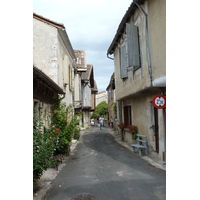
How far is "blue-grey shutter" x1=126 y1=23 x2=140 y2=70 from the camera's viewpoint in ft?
27.9

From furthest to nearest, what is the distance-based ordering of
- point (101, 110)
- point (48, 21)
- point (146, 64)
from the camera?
1. point (101, 110)
2. point (48, 21)
3. point (146, 64)

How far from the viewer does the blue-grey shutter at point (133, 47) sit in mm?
8508

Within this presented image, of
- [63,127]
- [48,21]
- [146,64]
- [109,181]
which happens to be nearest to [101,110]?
[48,21]

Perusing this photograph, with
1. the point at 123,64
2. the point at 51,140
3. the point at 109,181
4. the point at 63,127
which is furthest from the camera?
the point at 123,64

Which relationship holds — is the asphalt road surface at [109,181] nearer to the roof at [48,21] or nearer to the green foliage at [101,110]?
the roof at [48,21]

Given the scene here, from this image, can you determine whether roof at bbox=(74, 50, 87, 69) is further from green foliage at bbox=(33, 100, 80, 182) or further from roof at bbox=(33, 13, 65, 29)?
green foliage at bbox=(33, 100, 80, 182)

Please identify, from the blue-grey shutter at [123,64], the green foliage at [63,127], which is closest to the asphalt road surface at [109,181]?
the green foliage at [63,127]

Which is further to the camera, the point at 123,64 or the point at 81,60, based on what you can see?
the point at 81,60

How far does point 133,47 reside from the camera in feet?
28.1

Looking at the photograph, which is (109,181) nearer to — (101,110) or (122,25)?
A: (122,25)

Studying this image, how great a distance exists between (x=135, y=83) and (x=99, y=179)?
15.4 feet

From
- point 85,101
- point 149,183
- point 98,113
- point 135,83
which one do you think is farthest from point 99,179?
point 98,113

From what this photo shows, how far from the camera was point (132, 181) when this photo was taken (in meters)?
5.35
